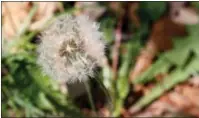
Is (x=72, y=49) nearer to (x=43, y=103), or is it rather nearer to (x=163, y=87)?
(x=43, y=103)

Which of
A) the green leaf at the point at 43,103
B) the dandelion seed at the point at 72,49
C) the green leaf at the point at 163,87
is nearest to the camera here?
the dandelion seed at the point at 72,49

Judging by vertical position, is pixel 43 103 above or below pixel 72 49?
below

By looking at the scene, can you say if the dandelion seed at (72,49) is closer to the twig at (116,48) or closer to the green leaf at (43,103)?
the green leaf at (43,103)

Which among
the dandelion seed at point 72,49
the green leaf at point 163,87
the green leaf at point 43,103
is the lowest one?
the green leaf at point 163,87

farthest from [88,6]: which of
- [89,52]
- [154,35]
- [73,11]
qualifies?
[89,52]

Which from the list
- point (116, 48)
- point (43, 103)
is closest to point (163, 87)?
point (116, 48)

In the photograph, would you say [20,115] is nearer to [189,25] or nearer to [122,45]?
[122,45]

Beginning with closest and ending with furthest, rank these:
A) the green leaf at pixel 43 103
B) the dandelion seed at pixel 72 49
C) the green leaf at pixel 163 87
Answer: the dandelion seed at pixel 72 49, the green leaf at pixel 43 103, the green leaf at pixel 163 87

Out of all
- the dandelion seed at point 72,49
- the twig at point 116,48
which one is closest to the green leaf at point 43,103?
the twig at point 116,48

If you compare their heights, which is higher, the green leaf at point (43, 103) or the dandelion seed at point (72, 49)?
the dandelion seed at point (72, 49)
